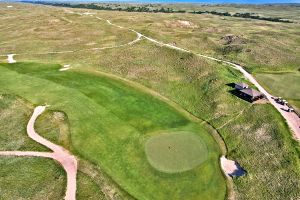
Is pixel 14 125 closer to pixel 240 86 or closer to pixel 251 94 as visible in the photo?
pixel 251 94

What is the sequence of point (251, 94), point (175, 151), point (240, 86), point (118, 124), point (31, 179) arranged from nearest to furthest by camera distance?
point (31, 179) < point (175, 151) < point (118, 124) < point (251, 94) < point (240, 86)

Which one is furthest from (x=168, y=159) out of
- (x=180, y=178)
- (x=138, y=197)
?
(x=138, y=197)

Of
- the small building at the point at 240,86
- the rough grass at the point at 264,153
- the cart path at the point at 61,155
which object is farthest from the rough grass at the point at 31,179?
the small building at the point at 240,86

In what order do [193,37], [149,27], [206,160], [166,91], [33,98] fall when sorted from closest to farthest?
[206,160] → [33,98] → [166,91] → [193,37] → [149,27]

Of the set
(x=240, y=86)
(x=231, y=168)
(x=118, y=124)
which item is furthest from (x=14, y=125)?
(x=240, y=86)

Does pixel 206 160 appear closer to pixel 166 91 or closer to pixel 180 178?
pixel 180 178

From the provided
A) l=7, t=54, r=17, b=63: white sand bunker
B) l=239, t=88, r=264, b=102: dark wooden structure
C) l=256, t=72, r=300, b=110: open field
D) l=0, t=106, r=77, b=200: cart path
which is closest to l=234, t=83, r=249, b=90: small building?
l=239, t=88, r=264, b=102: dark wooden structure

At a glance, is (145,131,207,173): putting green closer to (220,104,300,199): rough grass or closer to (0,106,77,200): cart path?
(220,104,300,199): rough grass
